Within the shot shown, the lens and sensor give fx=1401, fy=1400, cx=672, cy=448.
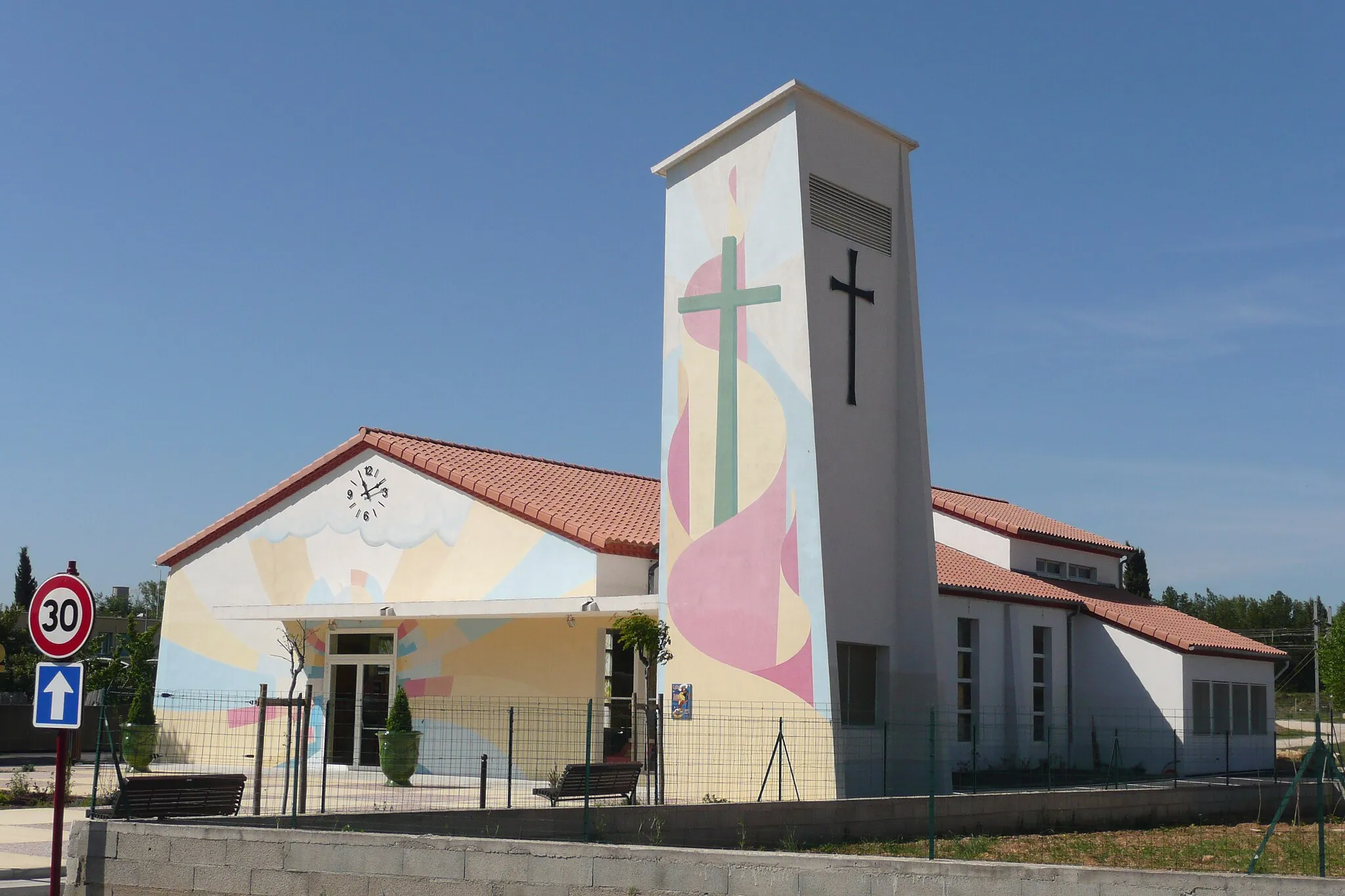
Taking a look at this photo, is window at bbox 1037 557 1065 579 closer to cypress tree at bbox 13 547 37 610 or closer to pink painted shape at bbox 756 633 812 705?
pink painted shape at bbox 756 633 812 705

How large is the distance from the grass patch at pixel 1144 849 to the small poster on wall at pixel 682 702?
4.60 m

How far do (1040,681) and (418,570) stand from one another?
44.5 ft

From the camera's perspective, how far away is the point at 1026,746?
29.3m

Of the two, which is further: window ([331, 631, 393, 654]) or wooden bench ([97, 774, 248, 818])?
window ([331, 631, 393, 654])

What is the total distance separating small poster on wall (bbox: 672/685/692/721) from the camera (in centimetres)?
2142

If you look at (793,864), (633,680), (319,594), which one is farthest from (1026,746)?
(793,864)

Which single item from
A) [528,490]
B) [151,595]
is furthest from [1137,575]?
[151,595]

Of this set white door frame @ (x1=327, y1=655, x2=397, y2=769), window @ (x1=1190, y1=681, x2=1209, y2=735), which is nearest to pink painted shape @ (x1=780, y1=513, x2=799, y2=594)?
white door frame @ (x1=327, y1=655, x2=397, y2=769)

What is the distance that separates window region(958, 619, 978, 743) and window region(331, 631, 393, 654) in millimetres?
11335

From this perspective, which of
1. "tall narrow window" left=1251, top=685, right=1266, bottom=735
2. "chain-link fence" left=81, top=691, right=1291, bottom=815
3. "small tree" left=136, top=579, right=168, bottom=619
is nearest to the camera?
"chain-link fence" left=81, top=691, right=1291, bottom=815

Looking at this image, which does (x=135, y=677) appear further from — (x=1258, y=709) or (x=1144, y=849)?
(x=1258, y=709)

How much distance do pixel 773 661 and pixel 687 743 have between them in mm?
1868

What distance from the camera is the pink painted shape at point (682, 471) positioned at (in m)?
22.1

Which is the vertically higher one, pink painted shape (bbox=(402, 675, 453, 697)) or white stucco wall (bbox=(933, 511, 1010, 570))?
white stucco wall (bbox=(933, 511, 1010, 570))
